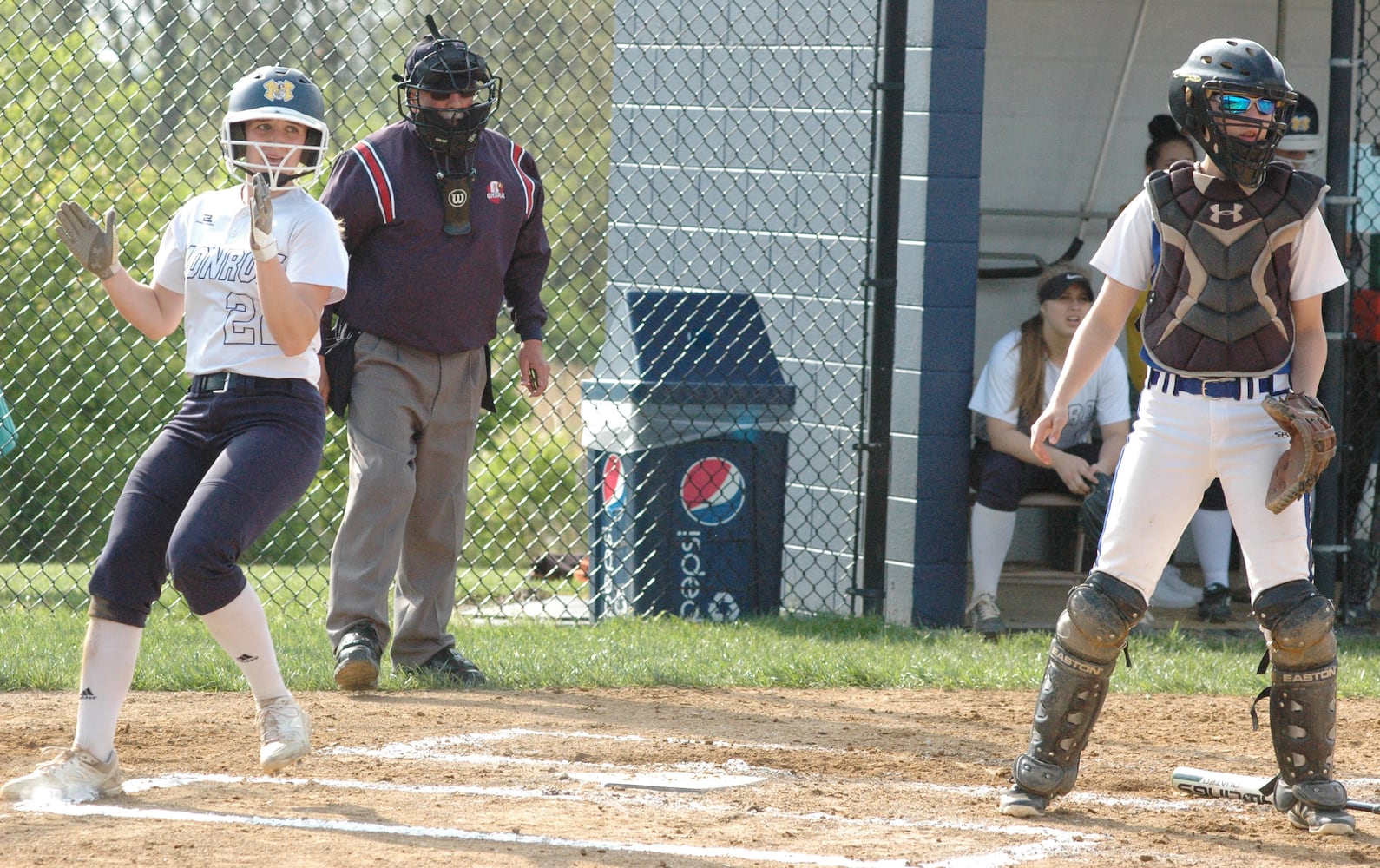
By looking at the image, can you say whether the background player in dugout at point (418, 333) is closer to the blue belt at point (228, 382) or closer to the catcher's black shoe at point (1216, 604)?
the blue belt at point (228, 382)

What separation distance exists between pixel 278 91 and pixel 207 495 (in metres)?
1.04

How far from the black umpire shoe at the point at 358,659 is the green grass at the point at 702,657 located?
0.16m

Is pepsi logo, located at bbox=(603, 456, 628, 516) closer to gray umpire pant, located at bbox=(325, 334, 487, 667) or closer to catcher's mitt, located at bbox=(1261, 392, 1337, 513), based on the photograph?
gray umpire pant, located at bbox=(325, 334, 487, 667)

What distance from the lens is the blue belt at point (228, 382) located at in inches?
175

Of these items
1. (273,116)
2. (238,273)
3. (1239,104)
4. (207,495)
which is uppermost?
(1239,104)

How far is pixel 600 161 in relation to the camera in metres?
23.5

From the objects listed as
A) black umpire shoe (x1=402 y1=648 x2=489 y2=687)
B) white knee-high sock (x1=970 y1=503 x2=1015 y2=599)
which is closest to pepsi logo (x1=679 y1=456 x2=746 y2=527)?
white knee-high sock (x1=970 y1=503 x2=1015 y2=599)

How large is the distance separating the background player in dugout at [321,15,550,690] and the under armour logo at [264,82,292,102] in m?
1.55

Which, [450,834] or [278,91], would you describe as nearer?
[450,834]

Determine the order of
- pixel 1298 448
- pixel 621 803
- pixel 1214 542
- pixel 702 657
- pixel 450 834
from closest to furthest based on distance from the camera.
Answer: pixel 450 834, pixel 1298 448, pixel 621 803, pixel 702 657, pixel 1214 542

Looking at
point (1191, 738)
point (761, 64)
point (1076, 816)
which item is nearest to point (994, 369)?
point (761, 64)

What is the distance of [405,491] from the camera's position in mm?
6031

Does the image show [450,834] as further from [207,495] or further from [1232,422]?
[1232,422]

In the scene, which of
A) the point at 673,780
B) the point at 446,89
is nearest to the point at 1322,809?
the point at 673,780
